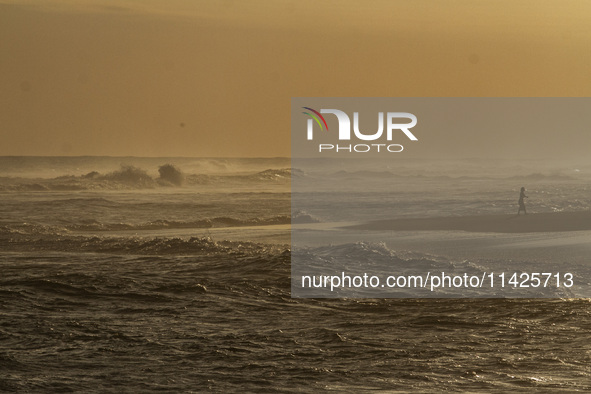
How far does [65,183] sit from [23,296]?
38.4 meters

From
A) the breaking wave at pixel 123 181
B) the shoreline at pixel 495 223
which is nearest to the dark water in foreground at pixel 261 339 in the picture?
the shoreline at pixel 495 223

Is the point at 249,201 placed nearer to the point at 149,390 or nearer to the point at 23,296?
the point at 23,296

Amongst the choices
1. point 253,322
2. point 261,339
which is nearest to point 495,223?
point 253,322

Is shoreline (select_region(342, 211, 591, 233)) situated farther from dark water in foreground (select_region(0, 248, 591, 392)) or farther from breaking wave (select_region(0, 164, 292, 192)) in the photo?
breaking wave (select_region(0, 164, 292, 192))

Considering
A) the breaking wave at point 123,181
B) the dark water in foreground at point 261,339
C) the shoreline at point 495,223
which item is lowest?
the dark water in foreground at point 261,339

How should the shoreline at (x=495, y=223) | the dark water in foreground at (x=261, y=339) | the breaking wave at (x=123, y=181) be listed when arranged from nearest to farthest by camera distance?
the dark water in foreground at (x=261, y=339)
the shoreline at (x=495, y=223)
the breaking wave at (x=123, y=181)

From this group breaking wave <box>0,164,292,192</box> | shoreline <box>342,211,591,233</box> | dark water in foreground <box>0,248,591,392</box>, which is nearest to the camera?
dark water in foreground <box>0,248,591,392</box>

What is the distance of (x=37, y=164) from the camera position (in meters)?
81.6

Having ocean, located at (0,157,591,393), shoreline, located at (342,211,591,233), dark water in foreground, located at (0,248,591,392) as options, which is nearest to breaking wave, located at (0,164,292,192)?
ocean, located at (0,157,591,393)

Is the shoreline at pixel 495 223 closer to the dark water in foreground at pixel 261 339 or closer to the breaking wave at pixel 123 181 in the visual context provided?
the dark water in foreground at pixel 261 339

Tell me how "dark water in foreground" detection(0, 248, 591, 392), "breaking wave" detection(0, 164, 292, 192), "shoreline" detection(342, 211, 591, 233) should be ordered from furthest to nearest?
"breaking wave" detection(0, 164, 292, 192)
"shoreline" detection(342, 211, 591, 233)
"dark water in foreground" detection(0, 248, 591, 392)

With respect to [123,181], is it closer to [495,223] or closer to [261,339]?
[495,223]

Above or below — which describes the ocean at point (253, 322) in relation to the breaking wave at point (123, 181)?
below

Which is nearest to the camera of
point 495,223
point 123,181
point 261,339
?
point 261,339
